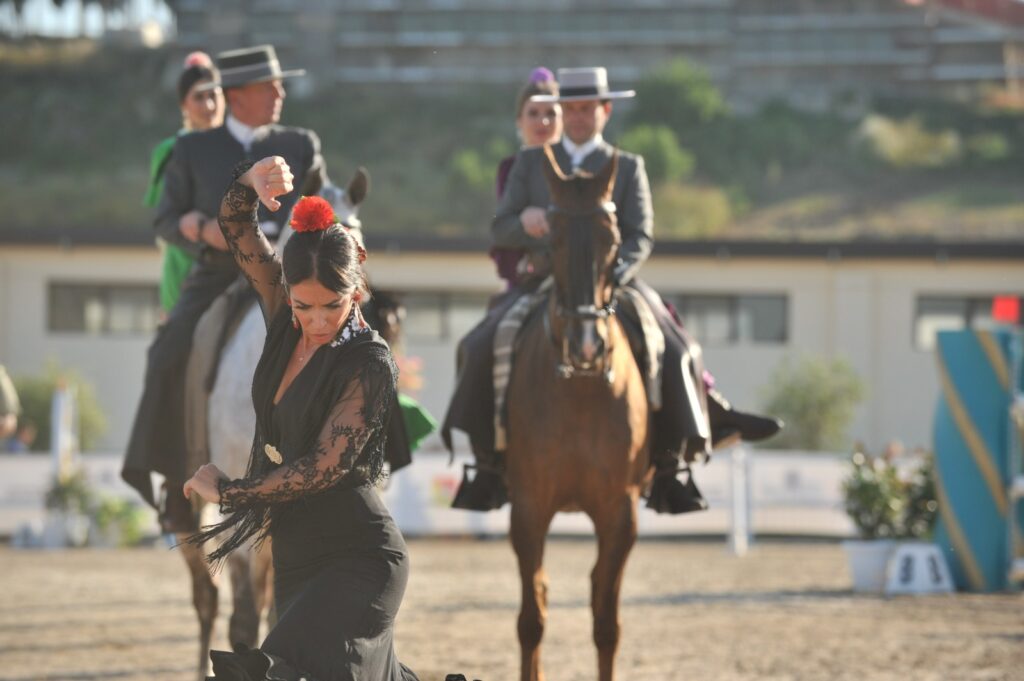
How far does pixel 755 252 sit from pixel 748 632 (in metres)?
26.5

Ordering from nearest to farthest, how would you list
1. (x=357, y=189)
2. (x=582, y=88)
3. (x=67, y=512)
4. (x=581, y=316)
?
1. (x=581, y=316)
2. (x=357, y=189)
3. (x=582, y=88)
4. (x=67, y=512)

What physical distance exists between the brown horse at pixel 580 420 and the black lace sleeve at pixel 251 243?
247cm

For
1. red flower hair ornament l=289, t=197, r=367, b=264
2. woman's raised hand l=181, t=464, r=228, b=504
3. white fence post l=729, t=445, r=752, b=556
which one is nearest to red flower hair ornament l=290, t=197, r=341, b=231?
red flower hair ornament l=289, t=197, r=367, b=264

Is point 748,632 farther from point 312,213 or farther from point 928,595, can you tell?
point 312,213

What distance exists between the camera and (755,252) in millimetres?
38531

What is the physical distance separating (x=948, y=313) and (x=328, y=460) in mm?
34139

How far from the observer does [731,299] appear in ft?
128

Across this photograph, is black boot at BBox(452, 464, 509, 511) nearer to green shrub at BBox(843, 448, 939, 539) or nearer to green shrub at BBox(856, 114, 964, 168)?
green shrub at BBox(843, 448, 939, 539)

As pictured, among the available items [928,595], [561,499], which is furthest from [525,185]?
[928,595]

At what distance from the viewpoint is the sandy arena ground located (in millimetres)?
10648

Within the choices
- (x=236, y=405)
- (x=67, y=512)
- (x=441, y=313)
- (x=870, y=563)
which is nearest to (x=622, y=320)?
(x=236, y=405)

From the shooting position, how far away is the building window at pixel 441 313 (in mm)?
38719

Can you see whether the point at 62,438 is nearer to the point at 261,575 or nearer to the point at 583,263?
the point at 261,575

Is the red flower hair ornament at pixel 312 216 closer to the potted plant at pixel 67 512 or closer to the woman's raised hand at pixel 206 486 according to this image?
the woman's raised hand at pixel 206 486
